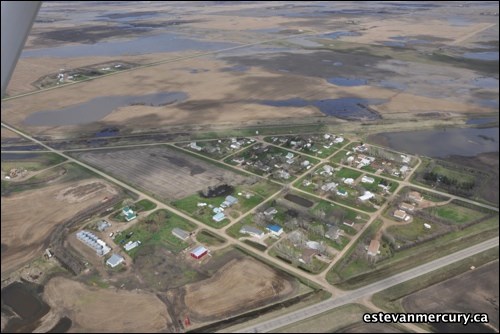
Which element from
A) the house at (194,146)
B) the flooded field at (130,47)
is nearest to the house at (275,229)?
the house at (194,146)

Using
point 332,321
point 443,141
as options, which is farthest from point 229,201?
point 443,141

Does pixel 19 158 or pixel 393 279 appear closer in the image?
pixel 393 279

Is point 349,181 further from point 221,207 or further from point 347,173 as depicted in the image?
point 221,207

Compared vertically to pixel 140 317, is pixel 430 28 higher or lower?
higher

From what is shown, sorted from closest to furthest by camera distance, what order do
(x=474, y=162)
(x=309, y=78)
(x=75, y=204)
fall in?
(x=75, y=204) → (x=474, y=162) → (x=309, y=78)

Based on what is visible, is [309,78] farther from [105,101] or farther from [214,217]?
[214,217]

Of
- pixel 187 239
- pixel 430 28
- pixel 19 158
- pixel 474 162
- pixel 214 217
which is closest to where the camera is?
pixel 187 239

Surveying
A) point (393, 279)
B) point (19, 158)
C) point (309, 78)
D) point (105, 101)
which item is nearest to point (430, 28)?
point (309, 78)

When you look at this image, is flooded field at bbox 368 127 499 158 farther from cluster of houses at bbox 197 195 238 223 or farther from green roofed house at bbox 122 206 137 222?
green roofed house at bbox 122 206 137 222
